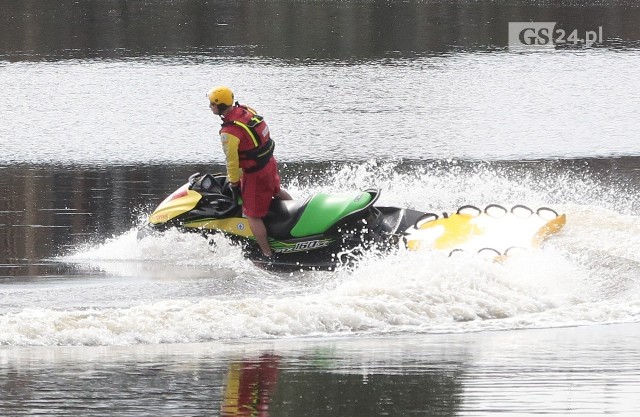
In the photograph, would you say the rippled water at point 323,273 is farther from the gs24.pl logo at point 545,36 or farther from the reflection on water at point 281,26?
the gs24.pl logo at point 545,36

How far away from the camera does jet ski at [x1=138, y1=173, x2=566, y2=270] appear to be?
11.2 m

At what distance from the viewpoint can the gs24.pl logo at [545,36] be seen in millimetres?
37156

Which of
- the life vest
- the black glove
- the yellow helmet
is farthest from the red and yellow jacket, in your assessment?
the black glove

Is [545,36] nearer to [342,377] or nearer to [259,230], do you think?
Answer: [259,230]

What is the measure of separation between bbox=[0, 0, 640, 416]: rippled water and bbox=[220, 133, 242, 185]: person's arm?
80 centimetres

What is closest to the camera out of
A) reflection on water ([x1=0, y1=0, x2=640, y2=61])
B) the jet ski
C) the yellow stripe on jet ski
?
the jet ski

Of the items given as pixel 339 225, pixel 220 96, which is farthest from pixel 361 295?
pixel 220 96

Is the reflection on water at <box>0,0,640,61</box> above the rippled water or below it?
above

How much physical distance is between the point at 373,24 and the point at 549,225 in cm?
3016

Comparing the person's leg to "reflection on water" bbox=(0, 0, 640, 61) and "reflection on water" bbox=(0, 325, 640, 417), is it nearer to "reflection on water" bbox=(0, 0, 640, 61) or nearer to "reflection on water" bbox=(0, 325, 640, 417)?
"reflection on water" bbox=(0, 325, 640, 417)

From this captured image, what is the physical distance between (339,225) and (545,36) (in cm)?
2922

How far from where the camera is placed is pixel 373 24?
1608 inches

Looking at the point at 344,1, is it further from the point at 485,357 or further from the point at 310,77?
the point at 485,357

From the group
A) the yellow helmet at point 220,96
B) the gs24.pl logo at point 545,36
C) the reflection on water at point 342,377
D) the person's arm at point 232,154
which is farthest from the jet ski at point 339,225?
the gs24.pl logo at point 545,36
